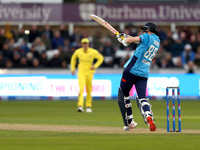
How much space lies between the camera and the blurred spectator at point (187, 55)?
1157 inches

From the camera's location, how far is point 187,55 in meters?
29.6

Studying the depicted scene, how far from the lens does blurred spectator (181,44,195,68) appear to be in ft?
96.4

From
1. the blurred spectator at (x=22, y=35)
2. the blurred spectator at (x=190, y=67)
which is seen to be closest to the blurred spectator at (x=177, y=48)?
the blurred spectator at (x=190, y=67)

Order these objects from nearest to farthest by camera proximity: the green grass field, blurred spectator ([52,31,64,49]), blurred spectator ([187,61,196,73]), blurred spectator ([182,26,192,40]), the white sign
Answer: the green grass field < the white sign < blurred spectator ([187,61,196,73]) < blurred spectator ([52,31,64,49]) < blurred spectator ([182,26,192,40])

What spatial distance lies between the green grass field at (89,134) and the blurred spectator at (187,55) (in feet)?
23.3

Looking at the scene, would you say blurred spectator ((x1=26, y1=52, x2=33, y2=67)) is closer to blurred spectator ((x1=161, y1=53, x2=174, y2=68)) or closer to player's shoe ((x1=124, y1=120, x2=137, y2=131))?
blurred spectator ((x1=161, y1=53, x2=174, y2=68))

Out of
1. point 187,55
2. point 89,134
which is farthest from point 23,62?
point 89,134

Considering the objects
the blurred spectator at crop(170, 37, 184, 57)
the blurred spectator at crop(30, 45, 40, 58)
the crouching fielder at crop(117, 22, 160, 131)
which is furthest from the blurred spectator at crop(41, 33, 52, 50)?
the crouching fielder at crop(117, 22, 160, 131)

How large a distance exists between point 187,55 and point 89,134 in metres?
18.0

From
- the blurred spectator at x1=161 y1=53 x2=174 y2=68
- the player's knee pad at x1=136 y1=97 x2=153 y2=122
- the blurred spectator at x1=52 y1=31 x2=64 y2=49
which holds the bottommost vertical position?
the blurred spectator at x1=161 y1=53 x2=174 y2=68

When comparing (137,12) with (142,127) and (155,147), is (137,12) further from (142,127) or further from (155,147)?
(155,147)

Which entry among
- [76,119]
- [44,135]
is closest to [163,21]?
[76,119]

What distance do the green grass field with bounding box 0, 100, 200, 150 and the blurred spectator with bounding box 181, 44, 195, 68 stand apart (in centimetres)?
709

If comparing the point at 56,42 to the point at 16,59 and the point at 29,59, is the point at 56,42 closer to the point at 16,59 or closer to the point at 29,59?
the point at 29,59
